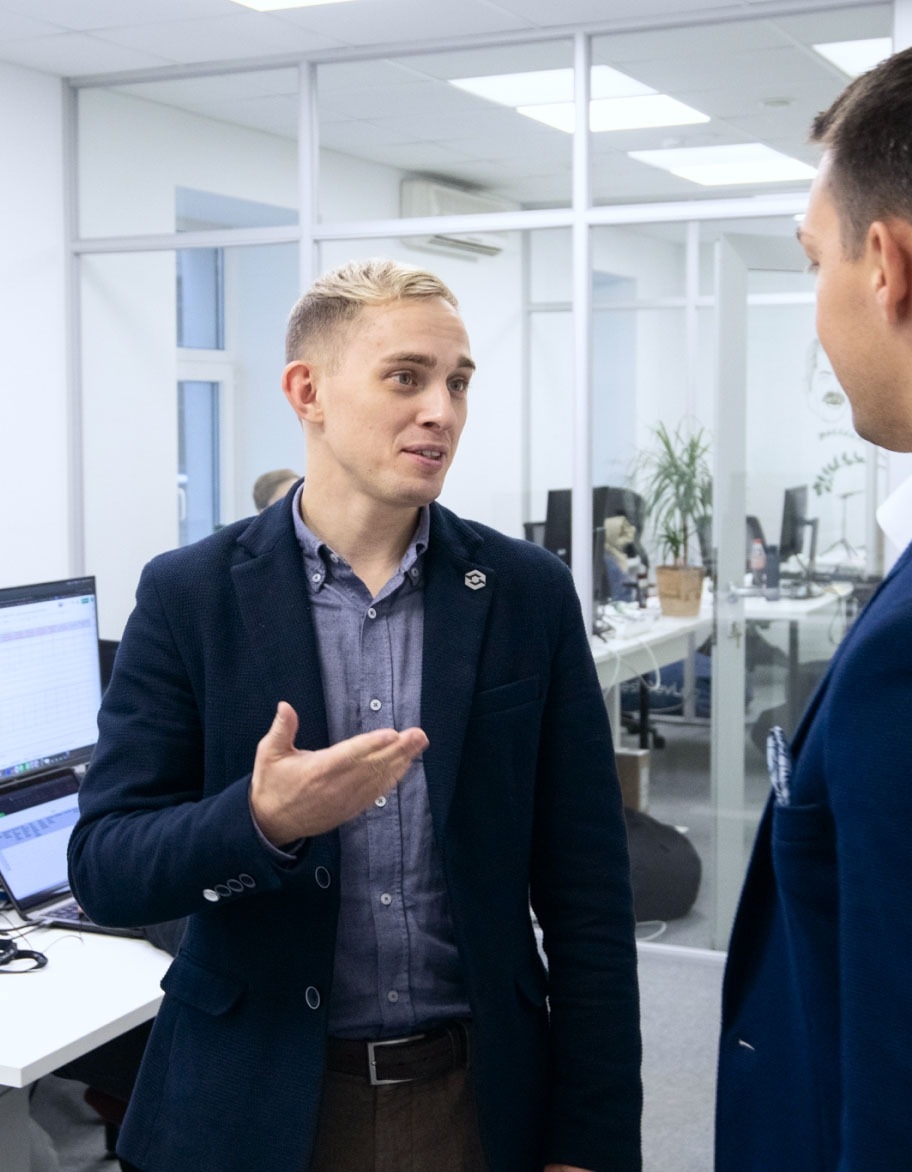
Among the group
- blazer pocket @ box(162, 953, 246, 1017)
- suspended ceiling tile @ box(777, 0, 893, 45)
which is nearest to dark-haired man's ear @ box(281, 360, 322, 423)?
blazer pocket @ box(162, 953, 246, 1017)

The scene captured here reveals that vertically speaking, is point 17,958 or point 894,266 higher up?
point 894,266

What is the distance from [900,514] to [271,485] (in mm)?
4250

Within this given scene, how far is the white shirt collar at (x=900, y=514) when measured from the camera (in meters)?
1.05

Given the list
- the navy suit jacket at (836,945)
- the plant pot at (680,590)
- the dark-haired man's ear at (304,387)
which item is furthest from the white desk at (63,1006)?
the plant pot at (680,590)

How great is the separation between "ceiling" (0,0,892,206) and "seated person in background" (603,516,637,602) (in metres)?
1.12

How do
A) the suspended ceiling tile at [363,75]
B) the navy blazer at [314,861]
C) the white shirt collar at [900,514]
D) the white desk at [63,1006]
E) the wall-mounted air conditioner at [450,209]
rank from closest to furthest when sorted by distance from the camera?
1. the white shirt collar at [900,514]
2. the navy blazer at [314,861]
3. the white desk at [63,1006]
4. the wall-mounted air conditioner at [450,209]
5. the suspended ceiling tile at [363,75]

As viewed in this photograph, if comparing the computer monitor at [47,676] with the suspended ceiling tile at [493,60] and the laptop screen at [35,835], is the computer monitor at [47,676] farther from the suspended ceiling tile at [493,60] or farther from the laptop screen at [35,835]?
the suspended ceiling tile at [493,60]

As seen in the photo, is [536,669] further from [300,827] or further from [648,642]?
[648,642]

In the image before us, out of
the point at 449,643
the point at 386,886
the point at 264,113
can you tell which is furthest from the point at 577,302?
the point at 386,886

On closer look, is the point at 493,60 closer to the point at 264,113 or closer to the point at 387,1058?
the point at 264,113

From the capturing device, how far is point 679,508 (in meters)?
4.67

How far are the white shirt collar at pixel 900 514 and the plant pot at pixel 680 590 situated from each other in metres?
3.56

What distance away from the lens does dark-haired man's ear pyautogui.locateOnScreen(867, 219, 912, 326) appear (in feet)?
3.05

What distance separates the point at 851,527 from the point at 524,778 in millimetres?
3254
